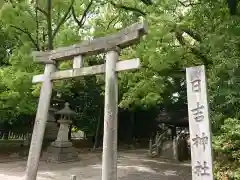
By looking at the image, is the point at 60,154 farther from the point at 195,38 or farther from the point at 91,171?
the point at 195,38

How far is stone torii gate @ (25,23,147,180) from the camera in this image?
5.67 m

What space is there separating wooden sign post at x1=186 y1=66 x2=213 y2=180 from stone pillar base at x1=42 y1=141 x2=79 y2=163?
11.3 meters

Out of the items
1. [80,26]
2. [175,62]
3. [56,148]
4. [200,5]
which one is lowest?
[56,148]

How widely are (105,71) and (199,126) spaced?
8.94 feet

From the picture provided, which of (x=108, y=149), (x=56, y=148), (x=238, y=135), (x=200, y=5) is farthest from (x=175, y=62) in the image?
(x=56, y=148)

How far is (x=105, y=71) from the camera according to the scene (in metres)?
6.25

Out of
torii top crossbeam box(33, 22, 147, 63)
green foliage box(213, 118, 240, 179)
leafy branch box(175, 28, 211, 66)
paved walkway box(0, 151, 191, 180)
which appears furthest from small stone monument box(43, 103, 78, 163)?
green foliage box(213, 118, 240, 179)

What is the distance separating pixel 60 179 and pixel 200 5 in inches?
333

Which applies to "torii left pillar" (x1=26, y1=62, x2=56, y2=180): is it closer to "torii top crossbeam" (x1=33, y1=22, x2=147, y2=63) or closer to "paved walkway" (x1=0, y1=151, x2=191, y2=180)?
"torii top crossbeam" (x1=33, y1=22, x2=147, y2=63)

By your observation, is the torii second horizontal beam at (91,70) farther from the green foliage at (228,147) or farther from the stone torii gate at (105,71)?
the green foliage at (228,147)

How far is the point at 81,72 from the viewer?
666cm

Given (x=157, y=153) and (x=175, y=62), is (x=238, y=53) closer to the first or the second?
(x=175, y=62)

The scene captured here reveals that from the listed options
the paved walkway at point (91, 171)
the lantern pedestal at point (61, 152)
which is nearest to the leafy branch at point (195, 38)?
the paved walkway at point (91, 171)

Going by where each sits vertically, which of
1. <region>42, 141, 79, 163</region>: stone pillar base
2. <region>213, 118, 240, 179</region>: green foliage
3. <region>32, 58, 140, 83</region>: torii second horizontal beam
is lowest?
<region>42, 141, 79, 163</region>: stone pillar base
